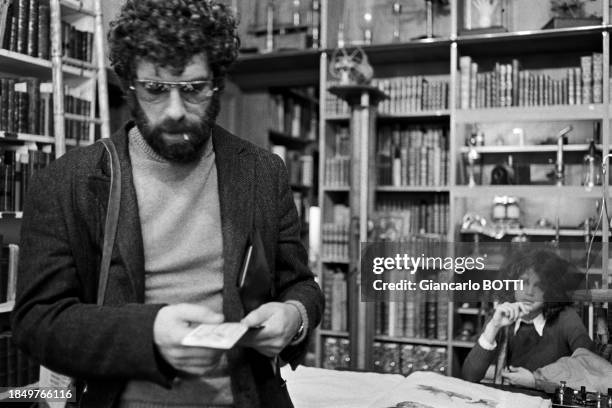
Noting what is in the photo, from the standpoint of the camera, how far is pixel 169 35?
0.96 meters

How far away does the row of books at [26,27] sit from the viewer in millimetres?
3289

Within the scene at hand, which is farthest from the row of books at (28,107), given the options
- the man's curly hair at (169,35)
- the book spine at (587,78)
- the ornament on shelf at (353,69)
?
the book spine at (587,78)

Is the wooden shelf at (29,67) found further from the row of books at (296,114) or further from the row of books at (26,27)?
the row of books at (296,114)

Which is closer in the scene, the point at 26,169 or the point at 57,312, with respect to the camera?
the point at 57,312

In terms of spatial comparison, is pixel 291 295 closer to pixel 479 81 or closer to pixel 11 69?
pixel 11 69

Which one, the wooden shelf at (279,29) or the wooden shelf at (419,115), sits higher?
the wooden shelf at (279,29)

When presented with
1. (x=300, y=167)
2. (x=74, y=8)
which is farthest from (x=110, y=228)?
(x=300, y=167)

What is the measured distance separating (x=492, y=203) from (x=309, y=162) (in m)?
2.10

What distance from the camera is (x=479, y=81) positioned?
4.19 m

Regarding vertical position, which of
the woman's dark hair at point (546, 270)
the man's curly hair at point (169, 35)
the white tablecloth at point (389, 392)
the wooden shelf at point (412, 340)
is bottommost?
the wooden shelf at point (412, 340)

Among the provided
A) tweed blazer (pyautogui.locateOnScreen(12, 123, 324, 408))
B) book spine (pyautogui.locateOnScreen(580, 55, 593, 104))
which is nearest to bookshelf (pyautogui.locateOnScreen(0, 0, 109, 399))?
tweed blazer (pyautogui.locateOnScreen(12, 123, 324, 408))

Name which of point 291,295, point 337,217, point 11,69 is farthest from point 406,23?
point 291,295

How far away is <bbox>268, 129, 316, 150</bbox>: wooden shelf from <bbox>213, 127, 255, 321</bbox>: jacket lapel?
417 cm

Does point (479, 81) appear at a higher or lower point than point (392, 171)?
higher
